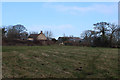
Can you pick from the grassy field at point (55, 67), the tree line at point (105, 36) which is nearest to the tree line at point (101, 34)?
the tree line at point (105, 36)

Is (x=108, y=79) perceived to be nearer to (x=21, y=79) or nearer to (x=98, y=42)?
(x=21, y=79)

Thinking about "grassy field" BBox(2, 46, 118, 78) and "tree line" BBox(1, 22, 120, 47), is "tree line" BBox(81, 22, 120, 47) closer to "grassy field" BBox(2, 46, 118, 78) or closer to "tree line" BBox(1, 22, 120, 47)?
"tree line" BBox(1, 22, 120, 47)

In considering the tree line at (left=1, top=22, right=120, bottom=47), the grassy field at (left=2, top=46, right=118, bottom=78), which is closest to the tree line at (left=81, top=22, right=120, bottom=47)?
the tree line at (left=1, top=22, right=120, bottom=47)

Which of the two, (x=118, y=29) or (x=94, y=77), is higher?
(x=118, y=29)

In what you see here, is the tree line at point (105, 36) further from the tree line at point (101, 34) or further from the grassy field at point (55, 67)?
the grassy field at point (55, 67)

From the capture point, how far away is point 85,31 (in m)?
71.6

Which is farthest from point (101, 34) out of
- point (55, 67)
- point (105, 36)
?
point (55, 67)

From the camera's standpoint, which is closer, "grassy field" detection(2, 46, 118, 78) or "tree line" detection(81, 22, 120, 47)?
"grassy field" detection(2, 46, 118, 78)

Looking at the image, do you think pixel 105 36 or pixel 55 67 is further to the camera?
pixel 105 36

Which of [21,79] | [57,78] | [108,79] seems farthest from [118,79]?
[21,79]

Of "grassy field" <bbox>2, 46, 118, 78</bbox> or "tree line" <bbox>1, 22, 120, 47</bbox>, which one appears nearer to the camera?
"grassy field" <bbox>2, 46, 118, 78</bbox>

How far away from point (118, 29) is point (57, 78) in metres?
51.8

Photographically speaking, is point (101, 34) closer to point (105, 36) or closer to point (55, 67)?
point (105, 36)

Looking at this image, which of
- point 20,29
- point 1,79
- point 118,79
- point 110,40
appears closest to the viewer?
point 1,79
